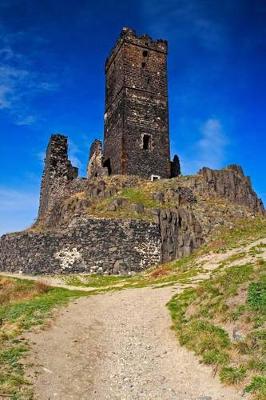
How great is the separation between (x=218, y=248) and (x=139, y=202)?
797 centimetres

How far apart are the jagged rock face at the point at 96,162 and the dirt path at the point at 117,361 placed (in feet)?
72.9

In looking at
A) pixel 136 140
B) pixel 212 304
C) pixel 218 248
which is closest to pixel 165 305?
pixel 212 304

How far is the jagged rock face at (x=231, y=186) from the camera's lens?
34375 millimetres

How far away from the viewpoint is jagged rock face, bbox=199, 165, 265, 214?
34.4 metres

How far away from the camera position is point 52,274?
27.5m

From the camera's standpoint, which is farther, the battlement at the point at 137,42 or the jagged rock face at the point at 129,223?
the battlement at the point at 137,42

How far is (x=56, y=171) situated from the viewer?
129 ft

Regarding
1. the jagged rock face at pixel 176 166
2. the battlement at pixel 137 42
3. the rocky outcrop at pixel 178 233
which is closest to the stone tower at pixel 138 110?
the battlement at pixel 137 42

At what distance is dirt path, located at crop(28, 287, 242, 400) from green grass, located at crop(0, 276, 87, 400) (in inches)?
14.5

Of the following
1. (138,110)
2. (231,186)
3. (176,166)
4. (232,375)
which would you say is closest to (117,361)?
(232,375)

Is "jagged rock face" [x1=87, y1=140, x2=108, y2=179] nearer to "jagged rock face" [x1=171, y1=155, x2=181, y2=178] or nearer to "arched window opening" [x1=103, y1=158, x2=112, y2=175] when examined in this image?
"arched window opening" [x1=103, y1=158, x2=112, y2=175]

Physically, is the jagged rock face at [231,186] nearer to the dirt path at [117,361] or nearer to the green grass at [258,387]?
the dirt path at [117,361]

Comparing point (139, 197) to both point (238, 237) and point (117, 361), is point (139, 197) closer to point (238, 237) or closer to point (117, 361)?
point (238, 237)

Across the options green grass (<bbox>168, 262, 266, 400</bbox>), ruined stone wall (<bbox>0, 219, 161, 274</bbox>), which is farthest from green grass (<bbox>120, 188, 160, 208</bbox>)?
green grass (<bbox>168, 262, 266, 400</bbox>)
